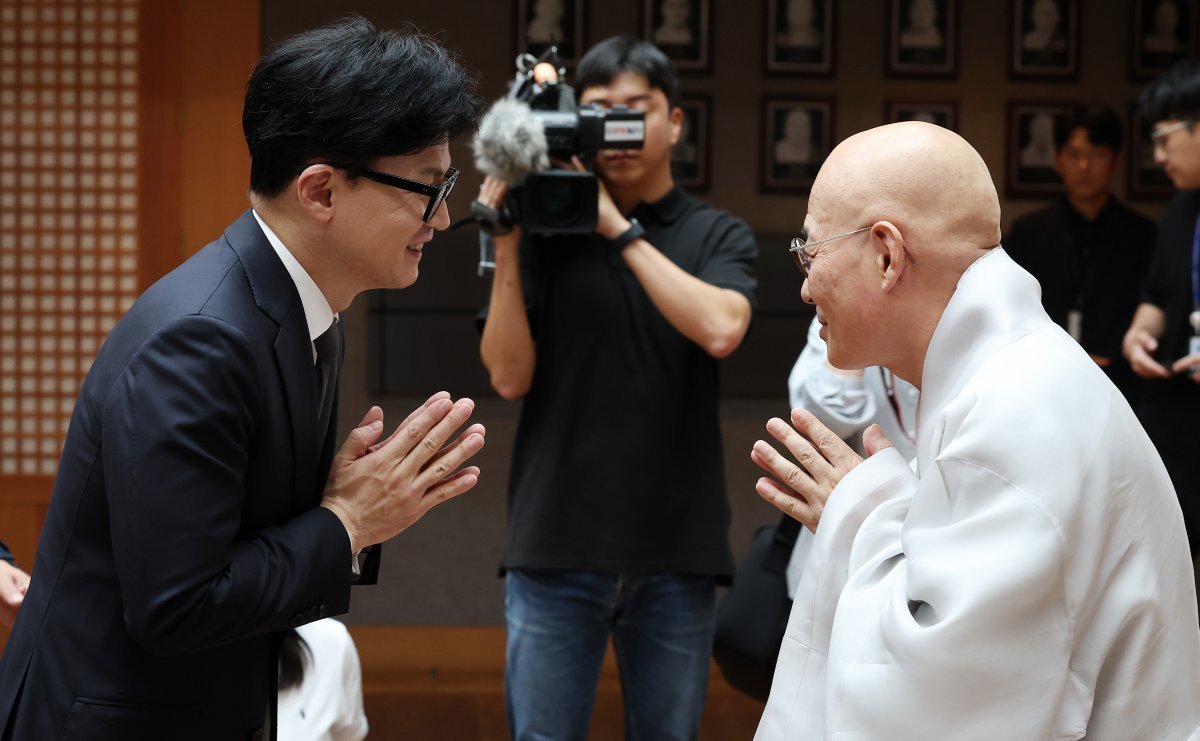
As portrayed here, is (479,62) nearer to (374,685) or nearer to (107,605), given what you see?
(374,685)

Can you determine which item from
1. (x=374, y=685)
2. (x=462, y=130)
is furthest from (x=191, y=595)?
(x=374, y=685)

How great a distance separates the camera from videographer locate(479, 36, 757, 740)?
8.05ft

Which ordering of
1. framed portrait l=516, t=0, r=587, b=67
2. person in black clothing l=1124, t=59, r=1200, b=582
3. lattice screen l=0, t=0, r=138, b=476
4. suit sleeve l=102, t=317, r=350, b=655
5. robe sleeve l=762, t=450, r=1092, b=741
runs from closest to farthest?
robe sleeve l=762, t=450, r=1092, b=741, suit sleeve l=102, t=317, r=350, b=655, person in black clothing l=1124, t=59, r=1200, b=582, lattice screen l=0, t=0, r=138, b=476, framed portrait l=516, t=0, r=587, b=67

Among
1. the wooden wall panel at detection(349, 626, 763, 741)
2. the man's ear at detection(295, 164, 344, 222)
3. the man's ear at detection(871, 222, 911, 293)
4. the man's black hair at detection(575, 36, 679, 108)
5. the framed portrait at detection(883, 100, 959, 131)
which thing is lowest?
the wooden wall panel at detection(349, 626, 763, 741)

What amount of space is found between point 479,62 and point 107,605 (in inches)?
133

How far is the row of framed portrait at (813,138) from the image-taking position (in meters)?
4.55

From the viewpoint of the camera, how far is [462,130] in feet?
5.18

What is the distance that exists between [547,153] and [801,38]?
7.46 feet

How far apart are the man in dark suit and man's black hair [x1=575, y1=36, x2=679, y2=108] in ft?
3.56

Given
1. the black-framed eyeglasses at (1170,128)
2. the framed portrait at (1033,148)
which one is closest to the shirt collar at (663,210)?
the black-framed eyeglasses at (1170,128)

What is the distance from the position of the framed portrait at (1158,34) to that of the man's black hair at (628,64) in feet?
8.74

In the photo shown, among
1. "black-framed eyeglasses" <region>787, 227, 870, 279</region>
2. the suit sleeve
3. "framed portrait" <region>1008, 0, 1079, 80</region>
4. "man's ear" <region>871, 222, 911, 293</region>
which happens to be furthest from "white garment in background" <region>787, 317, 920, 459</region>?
"framed portrait" <region>1008, 0, 1079, 80</region>

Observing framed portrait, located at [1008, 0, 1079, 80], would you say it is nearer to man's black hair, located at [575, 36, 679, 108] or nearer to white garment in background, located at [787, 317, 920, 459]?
man's black hair, located at [575, 36, 679, 108]

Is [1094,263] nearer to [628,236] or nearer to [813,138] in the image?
[813,138]
